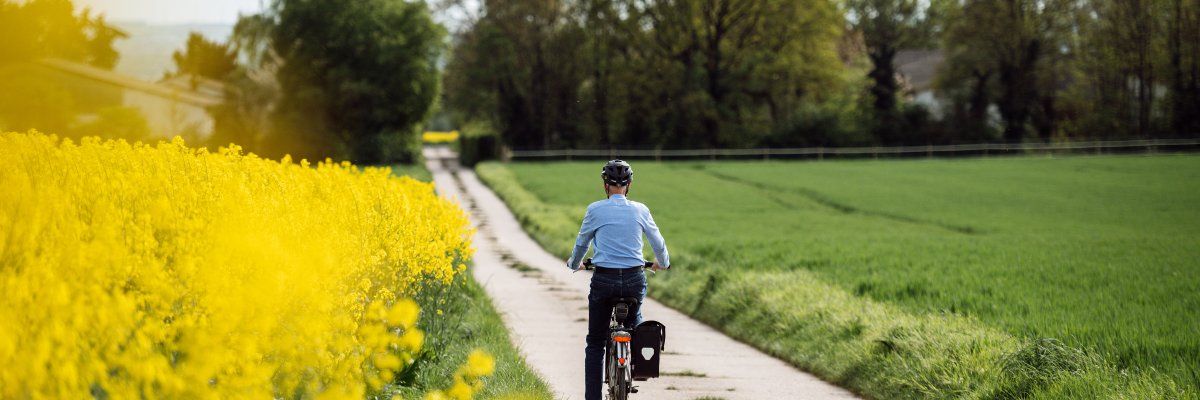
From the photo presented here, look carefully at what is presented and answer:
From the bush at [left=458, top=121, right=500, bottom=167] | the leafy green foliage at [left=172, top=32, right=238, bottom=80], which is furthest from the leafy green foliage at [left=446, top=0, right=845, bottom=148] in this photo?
the leafy green foliage at [left=172, top=32, right=238, bottom=80]

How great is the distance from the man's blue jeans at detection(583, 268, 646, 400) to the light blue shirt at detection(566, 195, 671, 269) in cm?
8

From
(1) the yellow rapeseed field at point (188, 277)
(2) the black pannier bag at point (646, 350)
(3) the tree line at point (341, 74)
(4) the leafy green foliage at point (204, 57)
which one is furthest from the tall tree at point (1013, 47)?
(2) the black pannier bag at point (646, 350)

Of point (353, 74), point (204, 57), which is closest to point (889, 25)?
point (353, 74)

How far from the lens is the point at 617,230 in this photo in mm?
7973

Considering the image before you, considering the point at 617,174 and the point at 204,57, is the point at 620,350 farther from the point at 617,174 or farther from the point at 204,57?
→ the point at 204,57

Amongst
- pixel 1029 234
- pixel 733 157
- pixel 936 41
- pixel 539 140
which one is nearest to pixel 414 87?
pixel 539 140

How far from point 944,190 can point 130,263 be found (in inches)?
1621

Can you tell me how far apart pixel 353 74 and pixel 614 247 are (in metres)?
62.9

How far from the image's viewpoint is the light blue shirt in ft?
26.1

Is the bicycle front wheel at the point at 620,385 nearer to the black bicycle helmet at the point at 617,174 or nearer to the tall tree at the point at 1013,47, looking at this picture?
the black bicycle helmet at the point at 617,174

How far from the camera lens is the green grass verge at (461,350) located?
8.70m

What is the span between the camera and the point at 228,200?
7738mm

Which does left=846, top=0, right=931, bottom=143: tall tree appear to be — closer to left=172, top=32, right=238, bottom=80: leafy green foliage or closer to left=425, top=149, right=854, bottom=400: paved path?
left=172, top=32, right=238, bottom=80: leafy green foliage

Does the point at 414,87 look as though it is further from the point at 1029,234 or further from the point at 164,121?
the point at 1029,234
